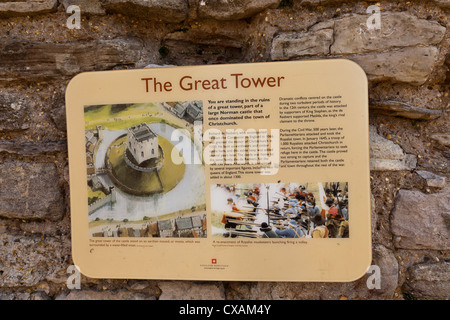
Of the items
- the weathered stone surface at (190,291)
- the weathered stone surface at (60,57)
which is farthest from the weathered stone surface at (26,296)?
the weathered stone surface at (60,57)

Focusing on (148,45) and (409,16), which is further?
(148,45)

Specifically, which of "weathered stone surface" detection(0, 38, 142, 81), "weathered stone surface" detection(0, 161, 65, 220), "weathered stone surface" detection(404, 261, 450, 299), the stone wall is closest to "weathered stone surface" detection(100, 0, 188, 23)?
the stone wall

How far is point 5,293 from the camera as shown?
155 cm

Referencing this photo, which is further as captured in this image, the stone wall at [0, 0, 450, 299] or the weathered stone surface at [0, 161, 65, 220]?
the weathered stone surface at [0, 161, 65, 220]

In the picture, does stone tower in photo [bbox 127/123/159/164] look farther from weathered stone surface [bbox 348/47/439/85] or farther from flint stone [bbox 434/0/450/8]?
flint stone [bbox 434/0/450/8]

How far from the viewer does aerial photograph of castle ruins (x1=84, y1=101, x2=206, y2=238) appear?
4.61 feet

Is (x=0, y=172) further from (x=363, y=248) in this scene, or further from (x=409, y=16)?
(x=409, y=16)

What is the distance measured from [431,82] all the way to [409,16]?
0.96 ft

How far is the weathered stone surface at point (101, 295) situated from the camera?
1492mm

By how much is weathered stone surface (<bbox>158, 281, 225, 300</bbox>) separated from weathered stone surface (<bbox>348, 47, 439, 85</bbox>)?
1.13 m

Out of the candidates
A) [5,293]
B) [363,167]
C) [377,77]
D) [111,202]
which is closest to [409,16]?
[377,77]

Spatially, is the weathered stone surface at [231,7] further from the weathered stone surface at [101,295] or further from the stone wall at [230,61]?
the weathered stone surface at [101,295]

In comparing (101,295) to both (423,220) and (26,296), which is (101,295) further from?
(423,220)

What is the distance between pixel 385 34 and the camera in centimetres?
136
